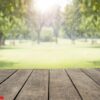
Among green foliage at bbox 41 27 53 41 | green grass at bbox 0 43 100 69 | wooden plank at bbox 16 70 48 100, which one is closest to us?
wooden plank at bbox 16 70 48 100

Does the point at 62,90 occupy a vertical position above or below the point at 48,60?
above

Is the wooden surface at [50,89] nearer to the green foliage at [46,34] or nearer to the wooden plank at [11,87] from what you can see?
the wooden plank at [11,87]

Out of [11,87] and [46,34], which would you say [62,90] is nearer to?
[11,87]

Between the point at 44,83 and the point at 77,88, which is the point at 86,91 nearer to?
the point at 77,88

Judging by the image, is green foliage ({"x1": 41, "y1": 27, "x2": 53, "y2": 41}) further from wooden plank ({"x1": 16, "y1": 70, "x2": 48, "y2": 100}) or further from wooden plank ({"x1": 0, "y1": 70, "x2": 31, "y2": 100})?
wooden plank ({"x1": 16, "y1": 70, "x2": 48, "y2": 100})

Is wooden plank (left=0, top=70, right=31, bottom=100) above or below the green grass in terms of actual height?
above

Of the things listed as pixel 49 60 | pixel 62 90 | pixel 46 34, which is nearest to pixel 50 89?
pixel 62 90

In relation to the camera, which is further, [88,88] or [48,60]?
[48,60]

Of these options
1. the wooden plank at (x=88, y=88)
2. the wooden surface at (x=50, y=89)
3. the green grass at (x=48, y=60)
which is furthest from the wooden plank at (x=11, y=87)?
the green grass at (x=48, y=60)

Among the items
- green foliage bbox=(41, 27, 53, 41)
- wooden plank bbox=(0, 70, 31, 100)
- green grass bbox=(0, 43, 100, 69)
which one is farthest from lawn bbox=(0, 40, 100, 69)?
green foliage bbox=(41, 27, 53, 41)

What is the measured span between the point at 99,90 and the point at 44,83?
24.4 inches

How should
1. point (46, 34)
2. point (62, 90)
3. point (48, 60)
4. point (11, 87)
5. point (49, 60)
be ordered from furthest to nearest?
point (46, 34)
point (49, 60)
point (48, 60)
point (11, 87)
point (62, 90)

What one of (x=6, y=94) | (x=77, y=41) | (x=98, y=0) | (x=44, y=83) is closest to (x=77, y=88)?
(x=44, y=83)

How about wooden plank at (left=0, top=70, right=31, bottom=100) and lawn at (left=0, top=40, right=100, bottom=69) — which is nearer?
wooden plank at (left=0, top=70, right=31, bottom=100)
